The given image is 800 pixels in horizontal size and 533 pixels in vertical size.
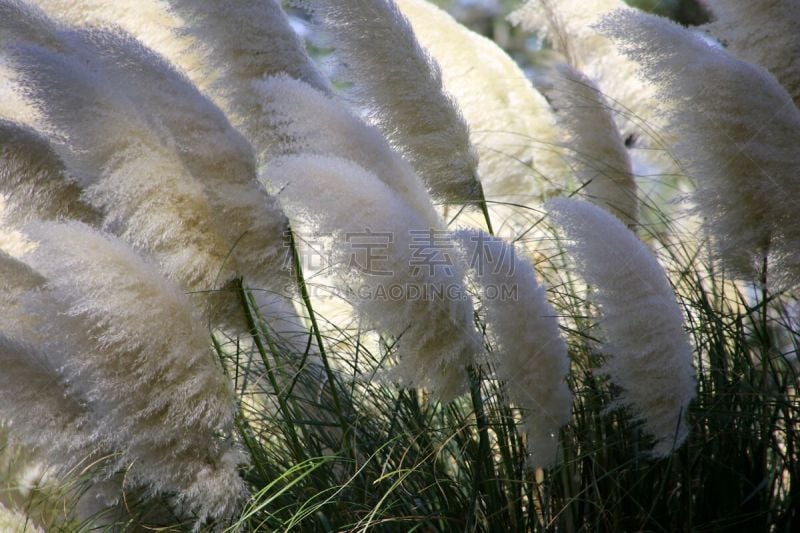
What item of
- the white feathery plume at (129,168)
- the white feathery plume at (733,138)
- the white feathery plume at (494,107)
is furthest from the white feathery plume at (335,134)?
the white feathery plume at (494,107)

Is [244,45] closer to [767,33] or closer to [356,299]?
[356,299]

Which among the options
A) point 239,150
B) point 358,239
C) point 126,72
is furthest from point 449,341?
point 126,72

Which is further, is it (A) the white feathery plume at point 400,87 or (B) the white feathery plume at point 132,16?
(B) the white feathery plume at point 132,16

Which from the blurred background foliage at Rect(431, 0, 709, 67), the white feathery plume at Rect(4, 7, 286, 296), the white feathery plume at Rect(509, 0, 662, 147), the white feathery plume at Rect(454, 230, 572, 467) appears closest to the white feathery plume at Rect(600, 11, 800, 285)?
the white feathery plume at Rect(454, 230, 572, 467)

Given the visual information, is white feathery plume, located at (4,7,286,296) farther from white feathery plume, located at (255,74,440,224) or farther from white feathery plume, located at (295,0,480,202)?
white feathery plume, located at (295,0,480,202)

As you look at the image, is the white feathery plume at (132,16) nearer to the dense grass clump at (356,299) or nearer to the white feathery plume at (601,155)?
the dense grass clump at (356,299)

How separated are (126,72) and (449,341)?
943mm

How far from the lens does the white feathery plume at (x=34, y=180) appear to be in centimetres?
192

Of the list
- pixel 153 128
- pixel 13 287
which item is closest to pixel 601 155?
pixel 153 128

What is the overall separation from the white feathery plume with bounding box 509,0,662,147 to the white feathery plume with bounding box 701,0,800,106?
62cm

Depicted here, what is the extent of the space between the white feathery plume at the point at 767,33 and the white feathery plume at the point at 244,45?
45.5 inches

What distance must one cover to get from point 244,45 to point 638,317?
1124 millimetres

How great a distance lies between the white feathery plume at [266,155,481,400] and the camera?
5.27 feet

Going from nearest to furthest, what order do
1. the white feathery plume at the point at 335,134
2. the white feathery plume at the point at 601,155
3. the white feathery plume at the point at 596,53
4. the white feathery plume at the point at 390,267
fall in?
1. the white feathery plume at the point at 390,267
2. the white feathery plume at the point at 335,134
3. the white feathery plume at the point at 601,155
4. the white feathery plume at the point at 596,53
